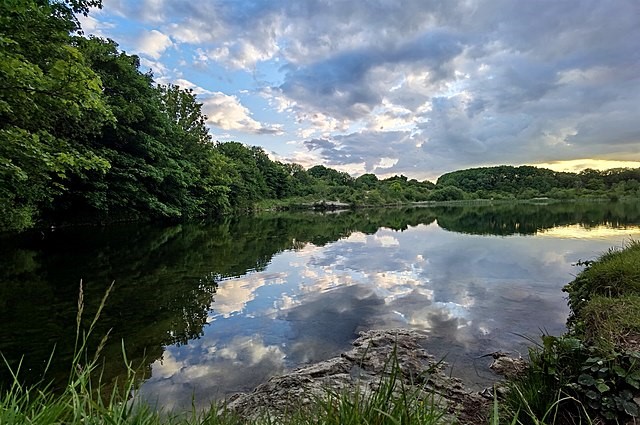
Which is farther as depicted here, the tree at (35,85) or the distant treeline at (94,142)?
the distant treeline at (94,142)

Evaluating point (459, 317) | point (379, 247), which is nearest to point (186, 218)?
point (379, 247)

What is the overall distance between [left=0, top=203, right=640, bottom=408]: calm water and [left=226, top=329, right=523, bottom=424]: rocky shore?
1.17 ft

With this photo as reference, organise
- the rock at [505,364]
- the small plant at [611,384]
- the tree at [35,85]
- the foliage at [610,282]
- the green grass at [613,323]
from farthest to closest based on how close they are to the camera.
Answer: the tree at [35,85]
the foliage at [610,282]
the rock at [505,364]
the green grass at [613,323]
the small plant at [611,384]

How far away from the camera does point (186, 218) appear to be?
38.1 m

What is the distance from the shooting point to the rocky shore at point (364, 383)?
3568 mm

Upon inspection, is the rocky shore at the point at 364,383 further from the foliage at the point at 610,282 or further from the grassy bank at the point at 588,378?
the foliage at the point at 610,282

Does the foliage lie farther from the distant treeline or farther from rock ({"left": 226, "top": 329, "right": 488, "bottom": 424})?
the distant treeline

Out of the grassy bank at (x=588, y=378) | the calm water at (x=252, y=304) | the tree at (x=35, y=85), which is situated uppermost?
the tree at (x=35, y=85)

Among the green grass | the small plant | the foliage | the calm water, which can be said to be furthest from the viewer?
the foliage

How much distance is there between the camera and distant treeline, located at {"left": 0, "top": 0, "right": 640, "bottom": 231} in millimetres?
8219

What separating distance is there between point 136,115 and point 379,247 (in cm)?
2146

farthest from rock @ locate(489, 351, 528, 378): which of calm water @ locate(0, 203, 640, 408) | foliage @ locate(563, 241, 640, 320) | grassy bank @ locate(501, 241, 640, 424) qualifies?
Answer: foliage @ locate(563, 241, 640, 320)

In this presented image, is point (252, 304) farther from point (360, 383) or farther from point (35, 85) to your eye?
point (35, 85)

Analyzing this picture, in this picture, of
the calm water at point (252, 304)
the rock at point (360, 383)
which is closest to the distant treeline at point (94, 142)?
the calm water at point (252, 304)
